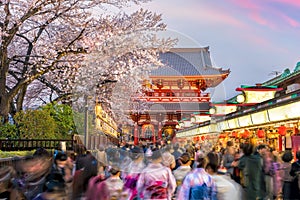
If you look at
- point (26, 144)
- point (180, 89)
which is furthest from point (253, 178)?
point (180, 89)

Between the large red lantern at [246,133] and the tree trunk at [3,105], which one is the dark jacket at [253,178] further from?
the tree trunk at [3,105]

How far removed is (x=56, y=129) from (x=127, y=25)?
5309 millimetres

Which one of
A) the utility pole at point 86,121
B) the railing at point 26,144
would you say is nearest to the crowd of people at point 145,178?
the utility pole at point 86,121

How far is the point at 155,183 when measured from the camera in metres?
6.41

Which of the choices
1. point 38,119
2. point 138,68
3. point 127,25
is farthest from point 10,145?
point 127,25

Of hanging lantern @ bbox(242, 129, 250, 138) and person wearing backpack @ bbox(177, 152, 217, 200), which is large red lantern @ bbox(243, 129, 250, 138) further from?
person wearing backpack @ bbox(177, 152, 217, 200)

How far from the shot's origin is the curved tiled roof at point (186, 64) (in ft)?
72.9

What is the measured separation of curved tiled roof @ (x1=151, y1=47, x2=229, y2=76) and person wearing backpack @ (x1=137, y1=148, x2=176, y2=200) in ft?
33.6

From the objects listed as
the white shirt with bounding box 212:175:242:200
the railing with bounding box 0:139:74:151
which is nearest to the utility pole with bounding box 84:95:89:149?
the railing with bounding box 0:139:74:151

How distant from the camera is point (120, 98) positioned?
13.8 meters

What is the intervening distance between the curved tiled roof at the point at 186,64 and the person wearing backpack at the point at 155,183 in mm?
10232

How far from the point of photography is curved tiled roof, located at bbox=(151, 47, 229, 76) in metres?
22.2

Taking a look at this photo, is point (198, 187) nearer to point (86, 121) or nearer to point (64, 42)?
point (86, 121)

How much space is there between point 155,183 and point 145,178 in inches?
6.9
